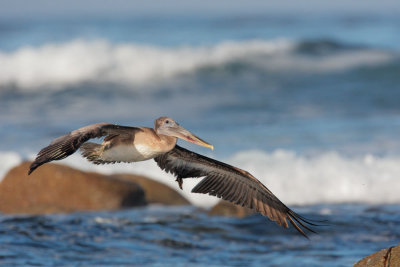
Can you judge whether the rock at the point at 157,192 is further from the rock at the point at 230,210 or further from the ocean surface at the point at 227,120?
the rock at the point at 230,210

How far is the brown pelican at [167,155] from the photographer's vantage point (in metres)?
6.04

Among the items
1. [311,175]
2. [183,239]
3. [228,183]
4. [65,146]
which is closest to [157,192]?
[183,239]

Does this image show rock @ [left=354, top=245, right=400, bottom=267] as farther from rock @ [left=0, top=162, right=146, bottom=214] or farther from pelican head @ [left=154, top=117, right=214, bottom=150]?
rock @ [left=0, top=162, right=146, bottom=214]

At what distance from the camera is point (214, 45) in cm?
2889

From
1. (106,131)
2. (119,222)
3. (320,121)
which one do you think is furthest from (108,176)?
(320,121)

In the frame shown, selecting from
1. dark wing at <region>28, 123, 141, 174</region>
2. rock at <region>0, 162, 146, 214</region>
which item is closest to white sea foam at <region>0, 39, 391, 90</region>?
rock at <region>0, 162, 146, 214</region>

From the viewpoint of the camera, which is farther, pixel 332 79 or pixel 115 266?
pixel 332 79

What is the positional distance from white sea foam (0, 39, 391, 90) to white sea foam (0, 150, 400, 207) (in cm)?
1025

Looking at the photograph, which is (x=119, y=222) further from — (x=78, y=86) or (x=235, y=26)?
(x=235, y=26)

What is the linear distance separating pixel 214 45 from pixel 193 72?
3.35 meters

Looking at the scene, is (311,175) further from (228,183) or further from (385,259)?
(385,259)

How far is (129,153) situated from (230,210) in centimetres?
436

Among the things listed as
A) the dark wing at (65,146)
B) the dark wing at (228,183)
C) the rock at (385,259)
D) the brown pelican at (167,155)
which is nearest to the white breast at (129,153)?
the brown pelican at (167,155)

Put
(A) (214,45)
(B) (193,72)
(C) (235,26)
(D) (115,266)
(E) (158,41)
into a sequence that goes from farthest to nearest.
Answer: (C) (235,26), (E) (158,41), (A) (214,45), (B) (193,72), (D) (115,266)
